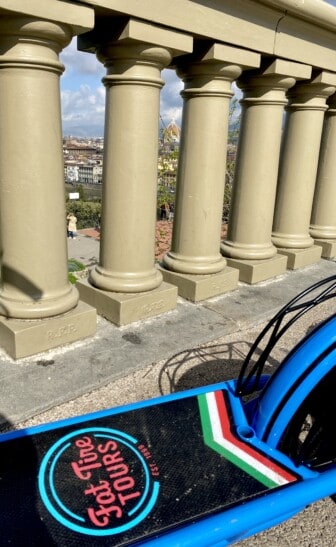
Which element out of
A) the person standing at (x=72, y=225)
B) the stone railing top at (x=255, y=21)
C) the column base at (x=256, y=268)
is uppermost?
the stone railing top at (x=255, y=21)

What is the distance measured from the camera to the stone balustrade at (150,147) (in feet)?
14.0

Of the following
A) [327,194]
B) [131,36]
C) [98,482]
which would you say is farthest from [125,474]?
[327,194]

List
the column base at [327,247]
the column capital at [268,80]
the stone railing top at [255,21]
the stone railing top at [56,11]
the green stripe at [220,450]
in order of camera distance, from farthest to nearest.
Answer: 1. the column base at [327,247]
2. the column capital at [268,80]
3. the stone railing top at [255,21]
4. the stone railing top at [56,11]
5. the green stripe at [220,450]

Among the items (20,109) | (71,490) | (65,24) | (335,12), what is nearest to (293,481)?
(71,490)

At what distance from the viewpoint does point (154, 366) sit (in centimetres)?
480

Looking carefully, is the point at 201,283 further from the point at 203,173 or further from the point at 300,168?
the point at 300,168

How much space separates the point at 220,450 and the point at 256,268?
4764mm

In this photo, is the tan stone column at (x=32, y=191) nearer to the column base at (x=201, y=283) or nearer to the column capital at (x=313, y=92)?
the column base at (x=201, y=283)

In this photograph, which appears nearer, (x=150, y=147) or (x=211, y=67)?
(x=150, y=147)

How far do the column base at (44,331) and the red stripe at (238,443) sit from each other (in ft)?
7.23

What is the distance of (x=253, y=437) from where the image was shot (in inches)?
111

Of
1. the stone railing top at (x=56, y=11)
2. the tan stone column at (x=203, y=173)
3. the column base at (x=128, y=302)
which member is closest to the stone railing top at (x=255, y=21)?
the stone railing top at (x=56, y=11)

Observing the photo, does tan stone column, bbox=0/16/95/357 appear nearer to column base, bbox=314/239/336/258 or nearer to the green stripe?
the green stripe

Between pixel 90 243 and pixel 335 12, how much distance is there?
2565 centimetres
